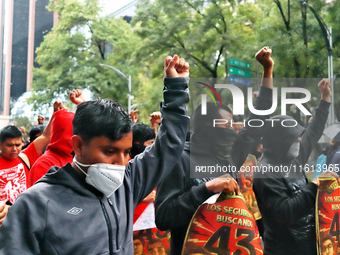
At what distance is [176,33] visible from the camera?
1572cm

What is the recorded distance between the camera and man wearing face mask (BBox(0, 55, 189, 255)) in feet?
4.70

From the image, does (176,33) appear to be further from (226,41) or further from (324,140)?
(324,140)

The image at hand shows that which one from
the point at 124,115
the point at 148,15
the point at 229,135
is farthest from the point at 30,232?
the point at 148,15

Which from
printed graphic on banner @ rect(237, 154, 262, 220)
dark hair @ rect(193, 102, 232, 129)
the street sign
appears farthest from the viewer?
the street sign

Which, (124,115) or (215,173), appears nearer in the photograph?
(124,115)

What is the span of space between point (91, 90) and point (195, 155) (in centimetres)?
1822

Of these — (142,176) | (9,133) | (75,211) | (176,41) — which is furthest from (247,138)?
(176,41)

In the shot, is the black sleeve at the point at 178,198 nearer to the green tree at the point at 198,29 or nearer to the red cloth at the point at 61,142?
the red cloth at the point at 61,142

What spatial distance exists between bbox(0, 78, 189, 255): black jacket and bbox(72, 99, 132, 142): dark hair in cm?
17

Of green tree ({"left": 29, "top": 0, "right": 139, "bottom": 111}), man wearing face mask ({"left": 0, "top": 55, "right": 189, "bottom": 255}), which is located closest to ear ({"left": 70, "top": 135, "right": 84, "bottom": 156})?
man wearing face mask ({"left": 0, "top": 55, "right": 189, "bottom": 255})

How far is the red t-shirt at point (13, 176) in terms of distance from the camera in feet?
11.8

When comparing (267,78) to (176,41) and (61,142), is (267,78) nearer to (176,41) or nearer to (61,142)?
(61,142)

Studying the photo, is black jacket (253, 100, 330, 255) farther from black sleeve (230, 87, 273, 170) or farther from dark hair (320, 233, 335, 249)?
black sleeve (230, 87, 273, 170)

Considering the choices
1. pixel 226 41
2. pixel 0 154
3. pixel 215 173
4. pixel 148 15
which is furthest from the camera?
pixel 148 15
